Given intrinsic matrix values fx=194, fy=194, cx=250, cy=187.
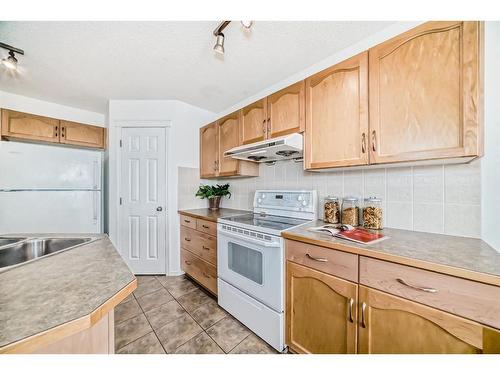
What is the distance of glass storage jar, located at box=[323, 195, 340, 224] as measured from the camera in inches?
62.6

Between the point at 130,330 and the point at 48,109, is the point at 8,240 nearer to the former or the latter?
the point at 130,330

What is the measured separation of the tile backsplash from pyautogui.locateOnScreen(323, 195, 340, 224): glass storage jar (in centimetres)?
8

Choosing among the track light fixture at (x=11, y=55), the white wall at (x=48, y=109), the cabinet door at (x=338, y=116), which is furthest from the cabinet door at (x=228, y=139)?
the white wall at (x=48, y=109)

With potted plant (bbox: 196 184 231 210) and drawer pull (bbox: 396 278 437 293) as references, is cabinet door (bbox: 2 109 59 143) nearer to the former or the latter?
potted plant (bbox: 196 184 231 210)

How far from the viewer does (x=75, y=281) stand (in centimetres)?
67

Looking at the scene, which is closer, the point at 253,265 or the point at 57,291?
the point at 57,291

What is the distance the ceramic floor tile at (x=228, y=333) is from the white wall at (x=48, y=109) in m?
3.23

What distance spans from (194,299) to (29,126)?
2.76 meters

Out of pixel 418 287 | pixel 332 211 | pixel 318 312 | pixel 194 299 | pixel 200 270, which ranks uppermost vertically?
pixel 332 211

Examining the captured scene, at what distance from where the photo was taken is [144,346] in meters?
1.40

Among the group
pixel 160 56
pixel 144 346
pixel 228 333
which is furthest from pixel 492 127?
pixel 144 346
